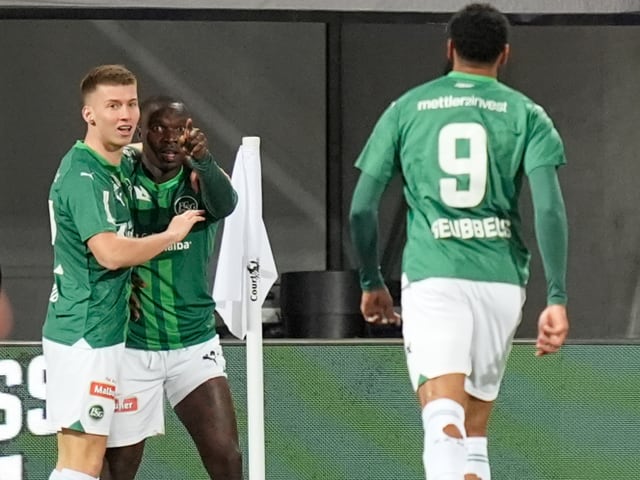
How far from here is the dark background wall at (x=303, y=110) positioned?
1010 centimetres

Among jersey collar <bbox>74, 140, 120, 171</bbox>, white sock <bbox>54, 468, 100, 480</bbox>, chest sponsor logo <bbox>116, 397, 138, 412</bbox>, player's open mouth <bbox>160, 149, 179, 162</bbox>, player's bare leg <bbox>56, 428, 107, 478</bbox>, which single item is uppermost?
jersey collar <bbox>74, 140, 120, 171</bbox>

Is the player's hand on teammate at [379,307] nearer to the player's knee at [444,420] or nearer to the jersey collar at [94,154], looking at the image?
the player's knee at [444,420]

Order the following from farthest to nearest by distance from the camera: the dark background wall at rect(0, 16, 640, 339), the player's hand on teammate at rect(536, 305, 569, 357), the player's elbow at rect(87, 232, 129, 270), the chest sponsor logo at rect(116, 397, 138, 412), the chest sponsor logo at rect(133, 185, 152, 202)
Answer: the dark background wall at rect(0, 16, 640, 339), the chest sponsor logo at rect(133, 185, 152, 202), the chest sponsor logo at rect(116, 397, 138, 412), the player's elbow at rect(87, 232, 129, 270), the player's hand on teammate at rect(536, 305, 569, 357)

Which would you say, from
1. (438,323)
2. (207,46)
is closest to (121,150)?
(438,323)

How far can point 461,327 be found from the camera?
190 inches

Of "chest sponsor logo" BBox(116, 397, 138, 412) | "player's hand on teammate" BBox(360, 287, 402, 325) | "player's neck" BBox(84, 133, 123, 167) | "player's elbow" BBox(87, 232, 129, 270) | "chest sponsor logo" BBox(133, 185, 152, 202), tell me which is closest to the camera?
"player's hand on teammate" BBox(360, 287, 402, 325)

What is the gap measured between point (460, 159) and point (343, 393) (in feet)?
8.25

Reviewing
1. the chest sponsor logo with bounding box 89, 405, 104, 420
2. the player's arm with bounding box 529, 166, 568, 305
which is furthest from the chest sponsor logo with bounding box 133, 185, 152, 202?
the player's arm with bounding box 529, 166, 568, 305

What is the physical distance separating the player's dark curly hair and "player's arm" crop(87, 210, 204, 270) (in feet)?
4.06

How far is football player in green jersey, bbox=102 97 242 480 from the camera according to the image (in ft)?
19.7

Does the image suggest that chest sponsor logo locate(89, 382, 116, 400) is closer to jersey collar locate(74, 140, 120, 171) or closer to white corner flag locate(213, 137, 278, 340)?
jersey collar locate(74, 140, 120, 171)

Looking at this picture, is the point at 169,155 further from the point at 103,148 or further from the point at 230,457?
the point at 230,457

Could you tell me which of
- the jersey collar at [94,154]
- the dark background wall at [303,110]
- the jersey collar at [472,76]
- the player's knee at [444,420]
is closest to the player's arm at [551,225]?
the jersey collar at [472,76]

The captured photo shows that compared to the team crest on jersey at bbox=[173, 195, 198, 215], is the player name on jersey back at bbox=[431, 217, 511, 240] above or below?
above
